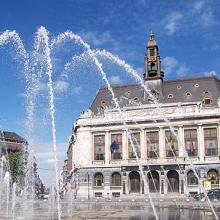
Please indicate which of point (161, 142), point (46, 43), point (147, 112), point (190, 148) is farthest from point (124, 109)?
point (46, 43)

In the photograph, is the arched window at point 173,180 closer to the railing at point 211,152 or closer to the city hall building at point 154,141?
the city hall building at point 154,141

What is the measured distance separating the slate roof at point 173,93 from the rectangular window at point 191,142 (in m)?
6.19

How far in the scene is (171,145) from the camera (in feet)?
238

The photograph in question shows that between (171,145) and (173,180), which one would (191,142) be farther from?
(173,180)

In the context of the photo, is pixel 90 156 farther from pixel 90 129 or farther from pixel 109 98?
pixel 109 98

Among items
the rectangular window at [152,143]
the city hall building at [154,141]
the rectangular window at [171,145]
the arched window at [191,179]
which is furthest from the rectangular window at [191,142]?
the rectangular window at [152,143]

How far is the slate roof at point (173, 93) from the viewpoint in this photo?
75.1 metres

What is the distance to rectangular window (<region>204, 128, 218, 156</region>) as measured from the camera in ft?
228

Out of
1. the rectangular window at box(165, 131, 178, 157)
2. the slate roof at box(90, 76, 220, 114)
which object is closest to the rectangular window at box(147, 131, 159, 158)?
the rectangular window at box(165, 131, 178, 157)

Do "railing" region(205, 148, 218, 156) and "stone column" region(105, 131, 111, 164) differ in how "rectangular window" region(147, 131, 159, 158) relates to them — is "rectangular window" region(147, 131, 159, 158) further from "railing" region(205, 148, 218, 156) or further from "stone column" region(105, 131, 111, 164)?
"railing" region(205, 148, 218, 156)

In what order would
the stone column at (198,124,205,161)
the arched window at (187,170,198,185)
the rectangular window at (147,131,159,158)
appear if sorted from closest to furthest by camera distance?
the arched window at (187,170,198,185)
the stone column at (198,124,205,161)
the rectangular window at (147,131,159,158)

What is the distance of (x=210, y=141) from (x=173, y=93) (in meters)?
12.3

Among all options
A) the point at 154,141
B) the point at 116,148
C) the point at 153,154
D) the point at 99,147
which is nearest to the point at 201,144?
the point at 154,141

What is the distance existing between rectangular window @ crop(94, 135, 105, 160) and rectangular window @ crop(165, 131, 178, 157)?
11616mm
